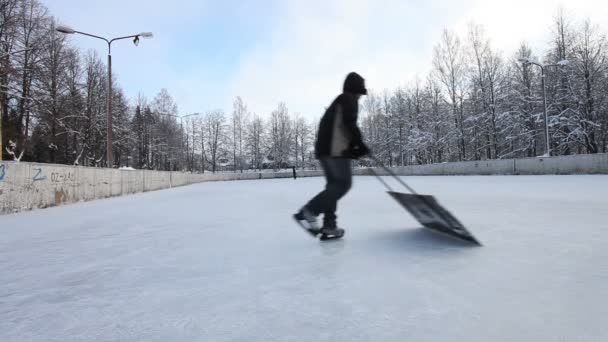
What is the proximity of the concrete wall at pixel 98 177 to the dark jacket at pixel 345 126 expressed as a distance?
4.94m

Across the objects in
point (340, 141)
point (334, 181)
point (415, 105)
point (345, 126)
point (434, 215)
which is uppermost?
point (415, 105)

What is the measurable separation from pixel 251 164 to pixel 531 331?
57.5 m

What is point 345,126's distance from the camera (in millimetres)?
3363

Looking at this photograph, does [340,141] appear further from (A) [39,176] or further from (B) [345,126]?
(A) [39,176]

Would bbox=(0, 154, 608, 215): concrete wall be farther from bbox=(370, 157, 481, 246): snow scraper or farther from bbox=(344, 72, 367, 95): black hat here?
bbox=(344, 72, 367, 95): black hat

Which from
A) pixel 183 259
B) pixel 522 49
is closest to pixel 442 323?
pixel 183 259

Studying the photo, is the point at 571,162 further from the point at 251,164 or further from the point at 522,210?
the point at 251,164

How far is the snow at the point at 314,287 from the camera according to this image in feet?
4.92

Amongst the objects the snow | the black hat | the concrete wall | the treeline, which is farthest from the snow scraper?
the treeline

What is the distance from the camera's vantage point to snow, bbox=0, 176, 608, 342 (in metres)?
1.50

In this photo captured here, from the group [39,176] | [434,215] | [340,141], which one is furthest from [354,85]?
[39,176]

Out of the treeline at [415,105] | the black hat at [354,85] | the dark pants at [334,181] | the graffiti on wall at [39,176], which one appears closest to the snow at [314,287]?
the dark pants at [334,181]

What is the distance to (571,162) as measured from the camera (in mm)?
15008

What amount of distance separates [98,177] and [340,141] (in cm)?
1174
